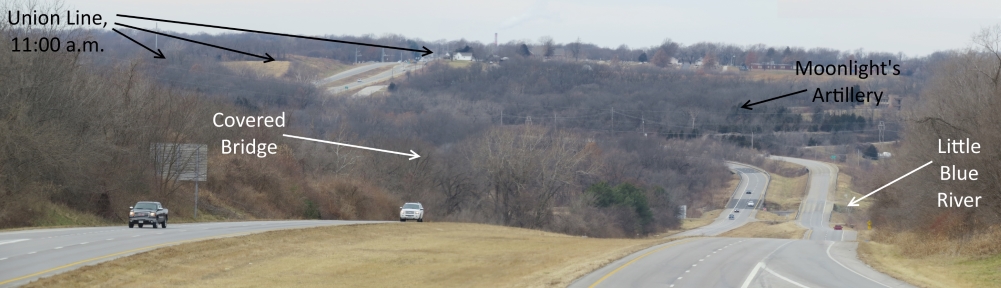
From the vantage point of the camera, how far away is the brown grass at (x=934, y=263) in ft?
106

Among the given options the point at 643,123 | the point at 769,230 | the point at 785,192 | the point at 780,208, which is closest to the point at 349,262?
the point at 769,230

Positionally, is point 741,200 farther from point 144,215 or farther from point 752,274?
point 752,274

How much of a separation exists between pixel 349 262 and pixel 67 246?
29.9ft

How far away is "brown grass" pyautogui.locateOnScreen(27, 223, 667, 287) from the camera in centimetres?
2864

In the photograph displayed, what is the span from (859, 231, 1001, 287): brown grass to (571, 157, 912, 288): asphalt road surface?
79cm

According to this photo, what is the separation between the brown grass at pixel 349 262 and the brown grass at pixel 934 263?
389 inches

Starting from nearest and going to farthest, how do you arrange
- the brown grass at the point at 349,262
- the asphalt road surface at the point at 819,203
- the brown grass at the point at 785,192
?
the brown grass at the point at 349,262 < the asphalt road surface at the point at 819,203 < the brown grass at the point at 785,192

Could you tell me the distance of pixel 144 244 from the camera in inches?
1383

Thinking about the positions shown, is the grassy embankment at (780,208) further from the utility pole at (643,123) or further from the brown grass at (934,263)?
the brown grass at (934,263)

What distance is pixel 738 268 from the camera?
34938 millimetres

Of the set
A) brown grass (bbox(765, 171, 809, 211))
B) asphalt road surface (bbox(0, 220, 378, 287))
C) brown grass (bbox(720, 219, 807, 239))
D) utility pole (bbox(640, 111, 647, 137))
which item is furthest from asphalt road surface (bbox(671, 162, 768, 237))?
asphalt road surface (bbox(0, 220, 378, 287))

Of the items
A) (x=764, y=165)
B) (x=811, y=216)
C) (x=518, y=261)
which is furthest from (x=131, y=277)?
(x=764, y=165)

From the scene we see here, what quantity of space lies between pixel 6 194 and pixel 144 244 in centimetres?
1645

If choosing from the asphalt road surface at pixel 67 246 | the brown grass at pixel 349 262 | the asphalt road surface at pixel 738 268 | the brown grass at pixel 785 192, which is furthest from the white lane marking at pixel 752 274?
the brown grass at pixel 785 192
